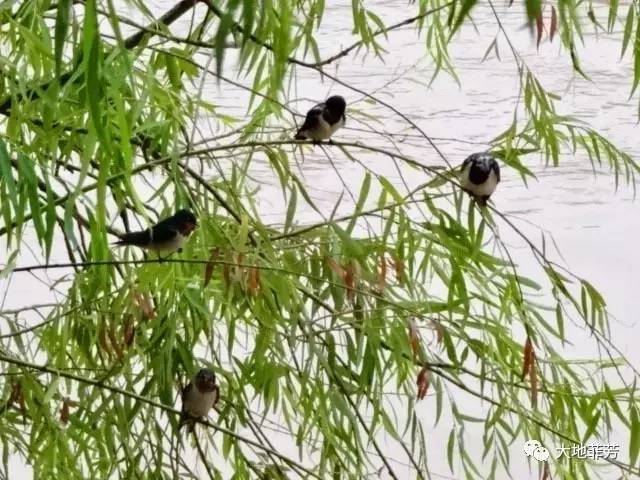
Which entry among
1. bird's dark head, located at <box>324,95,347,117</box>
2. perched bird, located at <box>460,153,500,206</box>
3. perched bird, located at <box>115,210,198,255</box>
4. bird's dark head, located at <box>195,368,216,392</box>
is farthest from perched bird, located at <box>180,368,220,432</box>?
bird's dark head, located at <box>324,95,347,117</box>

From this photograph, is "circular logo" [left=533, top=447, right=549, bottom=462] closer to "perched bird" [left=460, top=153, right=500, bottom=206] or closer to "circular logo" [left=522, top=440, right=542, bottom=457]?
"circular logo" [left=522, top=440, right=542, bottom=457]

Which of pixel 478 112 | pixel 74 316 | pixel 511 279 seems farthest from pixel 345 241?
pixel 478 112

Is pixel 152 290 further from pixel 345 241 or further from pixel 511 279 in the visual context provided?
pixel 511 279

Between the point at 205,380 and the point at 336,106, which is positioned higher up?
the point at 336,106

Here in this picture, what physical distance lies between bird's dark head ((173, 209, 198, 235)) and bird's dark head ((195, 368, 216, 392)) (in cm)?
14

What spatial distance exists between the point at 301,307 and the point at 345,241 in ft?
0.26

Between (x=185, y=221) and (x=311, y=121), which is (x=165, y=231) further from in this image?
(x=311, y=121)

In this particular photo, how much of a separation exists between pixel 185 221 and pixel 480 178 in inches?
12.8

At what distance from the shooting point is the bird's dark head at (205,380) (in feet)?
3.52

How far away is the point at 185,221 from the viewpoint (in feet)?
3.47

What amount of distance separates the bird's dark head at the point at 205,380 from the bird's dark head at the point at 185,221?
145mm

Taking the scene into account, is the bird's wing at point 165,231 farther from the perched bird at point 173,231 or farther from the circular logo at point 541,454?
the circular logo at point 541,454

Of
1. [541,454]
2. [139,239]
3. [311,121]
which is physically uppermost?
[311,121]

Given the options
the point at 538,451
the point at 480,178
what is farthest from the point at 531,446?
the point at 480,178
